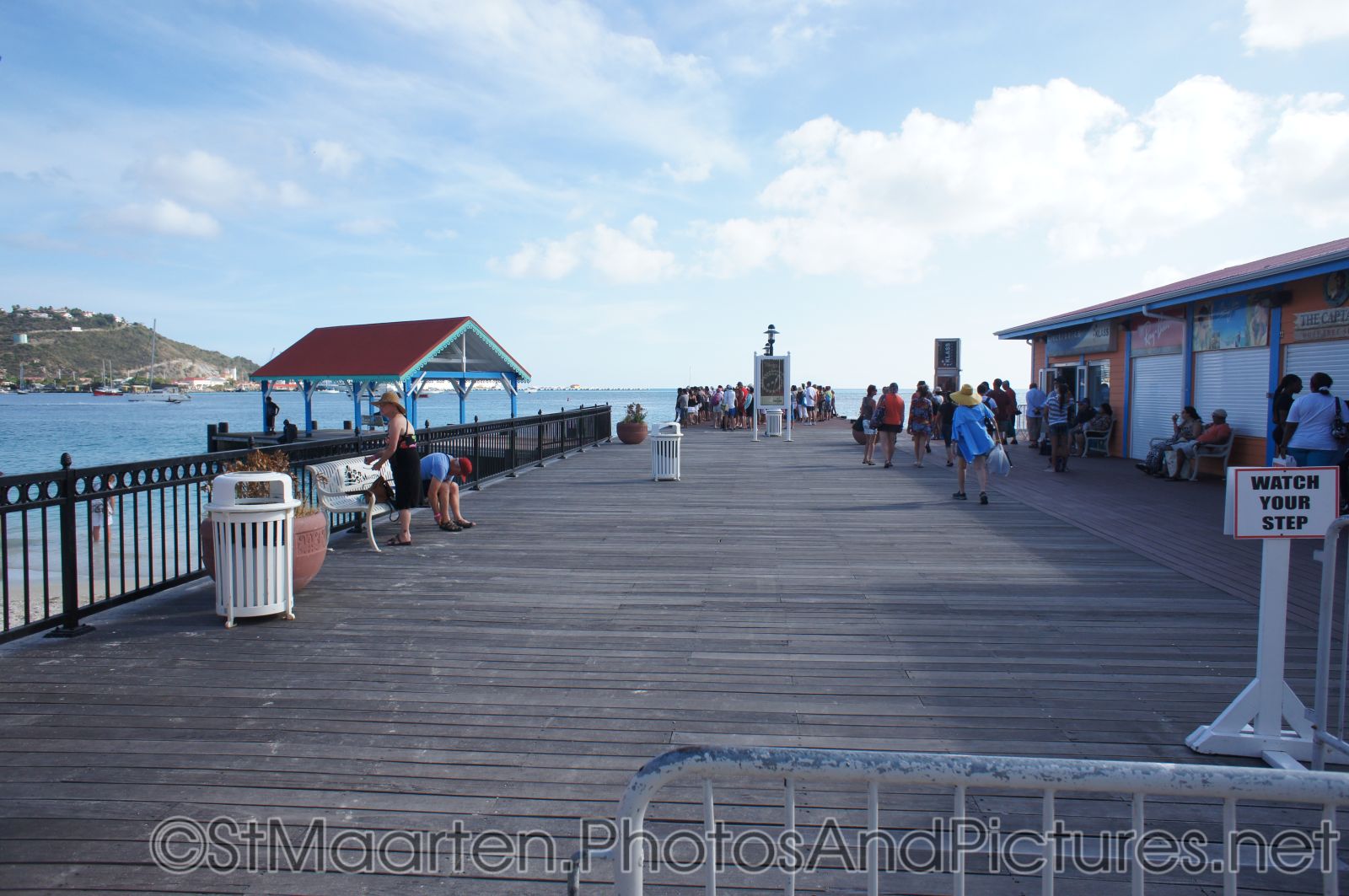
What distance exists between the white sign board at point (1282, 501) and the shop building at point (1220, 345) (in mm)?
9389

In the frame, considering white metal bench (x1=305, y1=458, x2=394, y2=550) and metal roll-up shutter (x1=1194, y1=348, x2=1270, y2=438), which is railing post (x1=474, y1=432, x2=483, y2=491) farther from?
metal roll-up shutter (x1=1194, y1=348, x2=1270, y2=438)

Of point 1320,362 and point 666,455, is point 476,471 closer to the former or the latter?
point 666,455

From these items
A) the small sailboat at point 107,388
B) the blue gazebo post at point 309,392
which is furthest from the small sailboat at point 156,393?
the blue gazebo post at point 309,392

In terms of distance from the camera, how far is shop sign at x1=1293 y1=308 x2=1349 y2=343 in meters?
11.9

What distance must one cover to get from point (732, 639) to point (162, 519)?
180 inches

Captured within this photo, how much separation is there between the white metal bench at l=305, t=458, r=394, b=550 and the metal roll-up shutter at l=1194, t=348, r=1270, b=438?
1400 cm

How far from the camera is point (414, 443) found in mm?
8086

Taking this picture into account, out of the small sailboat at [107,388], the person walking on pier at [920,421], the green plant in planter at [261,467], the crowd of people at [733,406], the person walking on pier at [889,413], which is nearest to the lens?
the green plant in planter at [261,467]

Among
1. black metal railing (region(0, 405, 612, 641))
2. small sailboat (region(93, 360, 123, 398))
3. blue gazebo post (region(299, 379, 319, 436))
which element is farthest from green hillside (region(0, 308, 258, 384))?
black metal railing (region(0, 405, 612, 641))

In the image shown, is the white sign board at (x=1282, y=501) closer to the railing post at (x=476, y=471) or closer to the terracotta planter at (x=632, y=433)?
the railing post at (x=476, y=471)

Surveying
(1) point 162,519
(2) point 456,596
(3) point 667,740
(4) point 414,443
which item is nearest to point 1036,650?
(3) point 667,740

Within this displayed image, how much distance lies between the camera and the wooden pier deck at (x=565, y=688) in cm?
308

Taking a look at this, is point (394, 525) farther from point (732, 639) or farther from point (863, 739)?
point (863, 739)

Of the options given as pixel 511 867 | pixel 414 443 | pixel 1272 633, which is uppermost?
pixel 414 443
